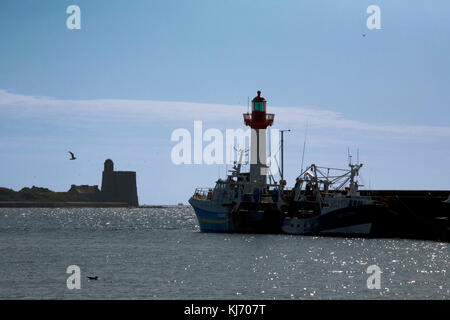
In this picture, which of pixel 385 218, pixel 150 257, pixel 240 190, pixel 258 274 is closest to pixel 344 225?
pixel 385 218

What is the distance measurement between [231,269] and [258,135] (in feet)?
130

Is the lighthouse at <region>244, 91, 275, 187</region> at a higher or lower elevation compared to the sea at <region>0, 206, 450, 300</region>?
higher

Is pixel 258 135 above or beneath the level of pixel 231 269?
above

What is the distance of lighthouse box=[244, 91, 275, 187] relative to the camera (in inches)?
3371

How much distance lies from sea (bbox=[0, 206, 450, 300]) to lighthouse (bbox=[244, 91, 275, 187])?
514 inches

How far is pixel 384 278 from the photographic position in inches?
1672

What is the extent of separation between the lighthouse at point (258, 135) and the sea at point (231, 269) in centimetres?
1305

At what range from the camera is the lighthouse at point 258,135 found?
3371 inches

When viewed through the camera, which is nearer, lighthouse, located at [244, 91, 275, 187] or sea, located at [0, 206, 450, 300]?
sea, located at [0, 206, 450, 300]

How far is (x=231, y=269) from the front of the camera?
47.8 metres

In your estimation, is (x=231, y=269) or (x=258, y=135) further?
(x=258, y=135)

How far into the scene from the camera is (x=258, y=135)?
86.0 metres

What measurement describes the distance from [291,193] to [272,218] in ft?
16.8

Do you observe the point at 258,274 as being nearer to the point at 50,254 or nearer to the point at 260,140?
the point at 50,254
